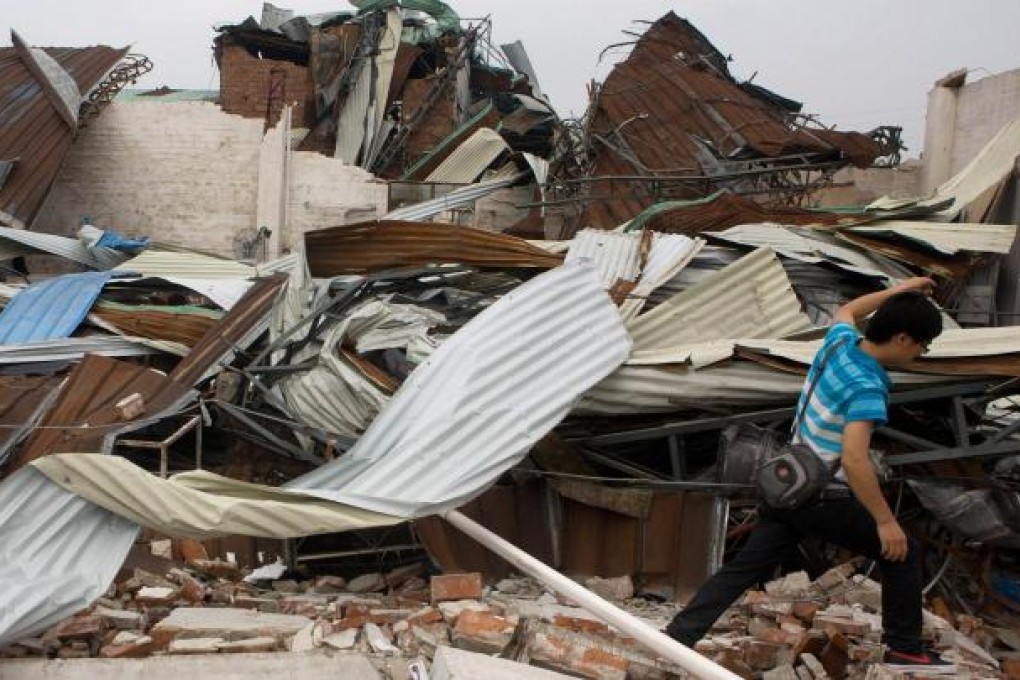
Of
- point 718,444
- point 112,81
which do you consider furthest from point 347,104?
point 718,444

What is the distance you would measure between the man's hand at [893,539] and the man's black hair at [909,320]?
1.89 ft

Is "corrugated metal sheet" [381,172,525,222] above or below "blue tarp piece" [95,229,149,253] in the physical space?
above

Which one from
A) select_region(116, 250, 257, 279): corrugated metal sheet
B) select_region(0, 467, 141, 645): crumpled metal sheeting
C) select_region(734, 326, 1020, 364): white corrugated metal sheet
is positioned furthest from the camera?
select_region(116, 250, 257, 279): corrugated metal sheet

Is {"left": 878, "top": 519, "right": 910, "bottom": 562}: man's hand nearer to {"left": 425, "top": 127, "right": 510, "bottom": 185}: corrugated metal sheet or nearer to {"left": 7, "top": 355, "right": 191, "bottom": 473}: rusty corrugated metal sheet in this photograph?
{"left": 7, "top": 355, "right": 191, "bottom": 473}: rusty corrugated metal sheet

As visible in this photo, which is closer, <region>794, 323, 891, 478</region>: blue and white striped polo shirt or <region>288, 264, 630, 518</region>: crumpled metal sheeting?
<region>794, 323, 891, 478</region>: blue and white striped polo shirt

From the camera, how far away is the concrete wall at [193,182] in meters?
15.7

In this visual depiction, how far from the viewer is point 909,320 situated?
306 cm

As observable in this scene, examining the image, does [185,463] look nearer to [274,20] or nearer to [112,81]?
[112,81]

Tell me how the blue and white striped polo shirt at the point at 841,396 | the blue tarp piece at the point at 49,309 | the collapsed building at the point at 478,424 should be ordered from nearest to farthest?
the blue and white striped polo shirt at the point at 841,396
the collapsed building at the point at 478,424
the blue tarp piece at the point at 49,309

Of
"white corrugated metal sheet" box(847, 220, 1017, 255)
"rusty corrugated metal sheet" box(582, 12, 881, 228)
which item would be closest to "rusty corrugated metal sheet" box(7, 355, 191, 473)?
"white corrugated metal sheet" box(847, 220, 1017, 255)

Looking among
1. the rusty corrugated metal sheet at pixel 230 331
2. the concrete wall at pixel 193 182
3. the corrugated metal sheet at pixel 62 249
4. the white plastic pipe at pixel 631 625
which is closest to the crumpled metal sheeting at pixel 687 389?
the white plastic pipe at pixel 631 625

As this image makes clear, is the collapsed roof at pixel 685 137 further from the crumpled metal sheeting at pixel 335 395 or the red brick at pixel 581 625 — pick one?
the red brick at pixel 581 625

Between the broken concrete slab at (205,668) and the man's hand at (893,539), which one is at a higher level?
the man's hand at (893,539)

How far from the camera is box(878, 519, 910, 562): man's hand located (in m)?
3.07
